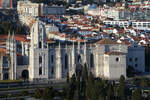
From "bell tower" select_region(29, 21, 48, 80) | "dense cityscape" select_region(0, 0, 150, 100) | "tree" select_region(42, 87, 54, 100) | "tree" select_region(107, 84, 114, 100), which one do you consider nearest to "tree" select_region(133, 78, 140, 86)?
"dense cityscape" select_region(0, 0, 150, 100)

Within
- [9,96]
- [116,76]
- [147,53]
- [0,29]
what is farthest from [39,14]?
[9,96]

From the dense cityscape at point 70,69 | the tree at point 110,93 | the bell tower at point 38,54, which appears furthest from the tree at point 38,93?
the bell tower at point 38,54

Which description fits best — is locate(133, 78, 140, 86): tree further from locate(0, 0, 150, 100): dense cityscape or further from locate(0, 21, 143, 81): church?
locate(0, 21, 143, 81): church

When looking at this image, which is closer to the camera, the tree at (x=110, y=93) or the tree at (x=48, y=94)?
the tree at (x=110, y=93)

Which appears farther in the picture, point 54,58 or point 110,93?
point 54,58

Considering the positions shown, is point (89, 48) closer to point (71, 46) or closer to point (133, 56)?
point (71, 46)

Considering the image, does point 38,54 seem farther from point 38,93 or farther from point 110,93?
point 110,93

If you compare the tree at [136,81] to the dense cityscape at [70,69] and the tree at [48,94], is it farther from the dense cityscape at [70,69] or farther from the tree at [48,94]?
the tree at [48,94]

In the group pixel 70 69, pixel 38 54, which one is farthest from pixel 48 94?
pixel 70 69

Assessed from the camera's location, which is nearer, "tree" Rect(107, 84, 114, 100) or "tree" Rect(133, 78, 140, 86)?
"tree" Rect(107, 84, 114, 100)

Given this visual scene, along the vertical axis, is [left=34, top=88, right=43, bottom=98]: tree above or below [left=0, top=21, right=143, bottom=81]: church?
below
